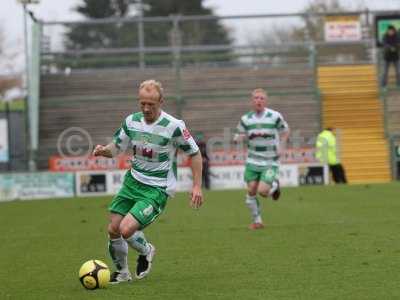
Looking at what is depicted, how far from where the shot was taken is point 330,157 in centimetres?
3130

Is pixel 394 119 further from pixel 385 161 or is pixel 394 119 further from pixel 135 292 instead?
pixel 135 292

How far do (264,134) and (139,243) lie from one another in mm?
6587

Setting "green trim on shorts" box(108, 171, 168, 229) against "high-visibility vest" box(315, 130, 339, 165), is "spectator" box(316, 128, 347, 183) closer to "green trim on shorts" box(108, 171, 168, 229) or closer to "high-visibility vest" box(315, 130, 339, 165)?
"high-visibility vest" box(315, 130, 339, 165)

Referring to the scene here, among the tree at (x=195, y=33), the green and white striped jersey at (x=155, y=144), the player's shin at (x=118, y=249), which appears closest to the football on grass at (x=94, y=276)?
the player's shin at (x=118, y=249)

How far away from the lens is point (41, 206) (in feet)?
79.8

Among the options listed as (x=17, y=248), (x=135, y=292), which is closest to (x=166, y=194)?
(x=135, y=292)

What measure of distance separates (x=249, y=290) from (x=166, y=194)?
149 cm

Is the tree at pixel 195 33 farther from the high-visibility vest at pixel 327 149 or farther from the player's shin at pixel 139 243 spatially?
the player's shin at pixel 139 243

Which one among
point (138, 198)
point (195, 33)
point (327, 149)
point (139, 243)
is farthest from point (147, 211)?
point (195, 33)

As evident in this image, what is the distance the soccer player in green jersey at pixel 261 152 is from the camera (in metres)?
16.0

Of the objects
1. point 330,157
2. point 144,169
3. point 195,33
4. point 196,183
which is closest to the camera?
point 196,183

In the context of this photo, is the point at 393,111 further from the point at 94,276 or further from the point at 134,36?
the point at 94,276

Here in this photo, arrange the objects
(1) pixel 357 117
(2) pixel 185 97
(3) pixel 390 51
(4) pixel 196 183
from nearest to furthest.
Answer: (4) pixel 196 183, (2) pixel 185 97, (3) pixel 390 51, (1) pixel 357 117

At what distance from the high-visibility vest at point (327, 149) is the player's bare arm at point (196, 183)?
2170cm
